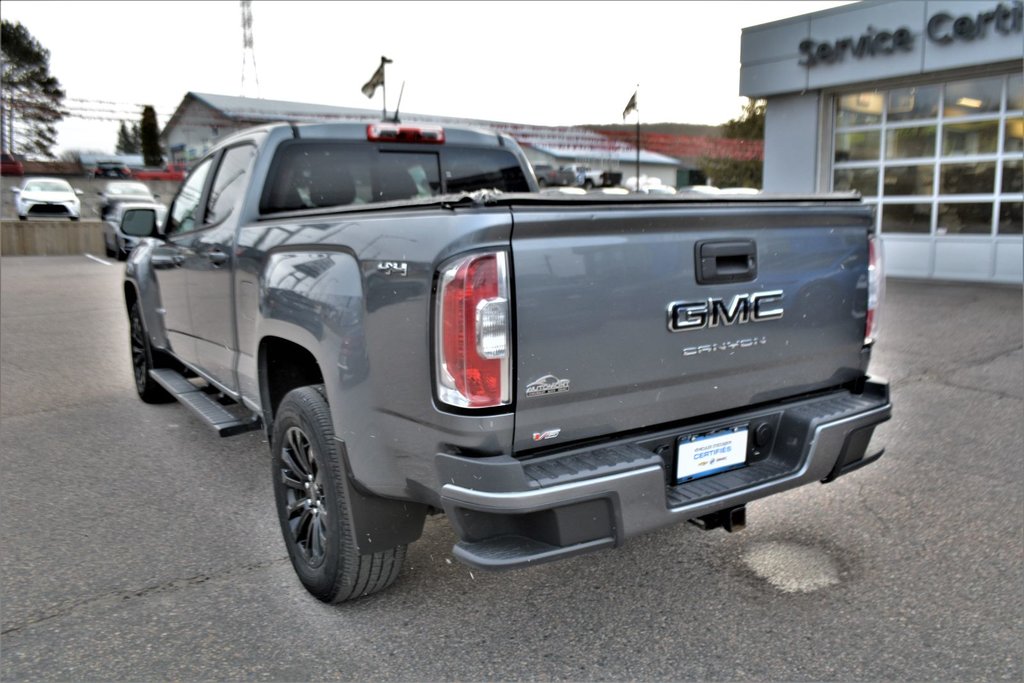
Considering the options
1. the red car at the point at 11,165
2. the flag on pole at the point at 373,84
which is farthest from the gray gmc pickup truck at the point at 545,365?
the red car at the point at 11,165

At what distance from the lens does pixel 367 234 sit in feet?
8.62

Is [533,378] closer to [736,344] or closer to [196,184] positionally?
[736,344]

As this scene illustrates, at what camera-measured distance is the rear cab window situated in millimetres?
4023

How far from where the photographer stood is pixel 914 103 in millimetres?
13578

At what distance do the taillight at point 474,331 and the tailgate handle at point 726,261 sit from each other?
77cm

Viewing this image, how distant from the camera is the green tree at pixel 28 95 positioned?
42062mm

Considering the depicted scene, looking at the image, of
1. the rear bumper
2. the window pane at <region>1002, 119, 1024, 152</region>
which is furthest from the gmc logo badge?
the window pane at <region>1002, 119, 1024, 152</region>

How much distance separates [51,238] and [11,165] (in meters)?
22.3

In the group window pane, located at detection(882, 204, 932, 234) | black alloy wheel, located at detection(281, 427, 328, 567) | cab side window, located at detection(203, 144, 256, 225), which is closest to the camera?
black alloy wheel, located at detection(281, 427, 328, 567)

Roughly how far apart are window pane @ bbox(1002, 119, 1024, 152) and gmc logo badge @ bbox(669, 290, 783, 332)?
475 inches

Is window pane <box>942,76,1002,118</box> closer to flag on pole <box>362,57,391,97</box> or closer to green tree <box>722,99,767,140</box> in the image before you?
flag on pole <box>362,57,391,97</box>

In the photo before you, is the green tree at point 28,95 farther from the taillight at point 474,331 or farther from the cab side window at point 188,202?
the taillight at point 474,331

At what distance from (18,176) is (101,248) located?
19.8 m

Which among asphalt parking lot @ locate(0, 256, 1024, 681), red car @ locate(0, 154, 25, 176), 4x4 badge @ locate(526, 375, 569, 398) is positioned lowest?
asphalt parking lot @ locate(0, 256, 1024, 681)
